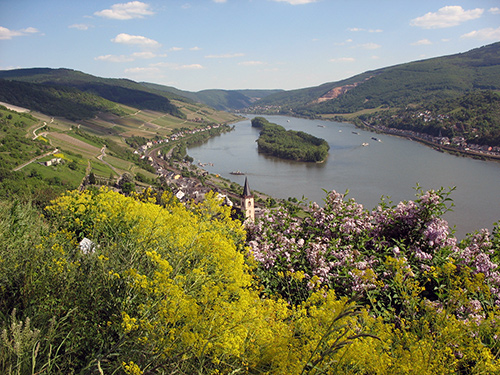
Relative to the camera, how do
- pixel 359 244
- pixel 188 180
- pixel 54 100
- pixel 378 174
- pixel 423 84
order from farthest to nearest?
pixel 423 84, pixel 54 100, pixel 188 180, pixel 378 174, pixel 359 244

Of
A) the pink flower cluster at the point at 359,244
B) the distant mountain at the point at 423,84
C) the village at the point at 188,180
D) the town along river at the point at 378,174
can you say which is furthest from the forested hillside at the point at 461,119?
the pink flower cluster at the point at 359,244

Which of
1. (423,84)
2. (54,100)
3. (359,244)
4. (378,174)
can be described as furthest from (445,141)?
(54,100)

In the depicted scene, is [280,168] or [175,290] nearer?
[175,290]

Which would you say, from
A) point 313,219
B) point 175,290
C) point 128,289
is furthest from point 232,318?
point 313,219

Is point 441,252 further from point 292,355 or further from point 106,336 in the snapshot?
point 106,336

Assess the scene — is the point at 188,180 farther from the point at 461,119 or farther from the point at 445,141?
the point at 461,119

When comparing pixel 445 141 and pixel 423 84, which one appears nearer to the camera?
pixel 445 141

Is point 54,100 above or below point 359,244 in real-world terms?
above
